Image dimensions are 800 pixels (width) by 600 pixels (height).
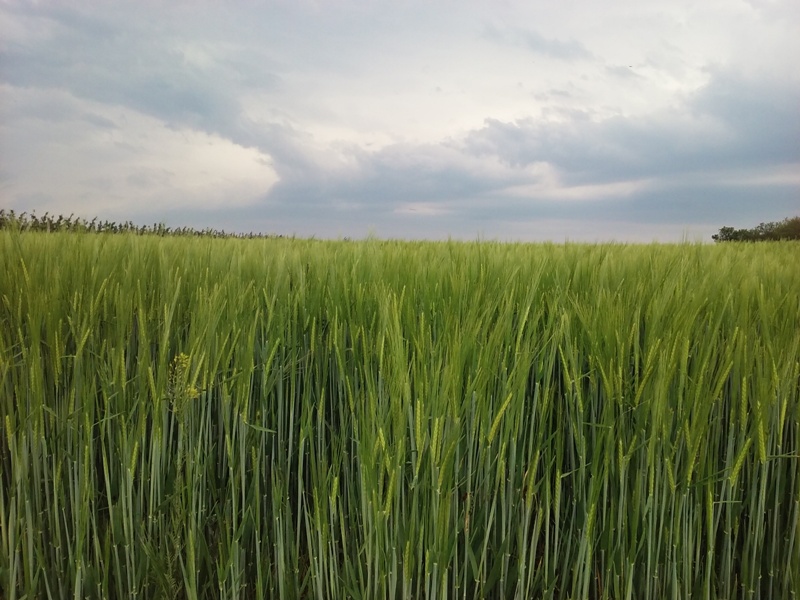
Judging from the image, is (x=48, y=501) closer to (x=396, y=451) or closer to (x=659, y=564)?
(x=396, y=451)

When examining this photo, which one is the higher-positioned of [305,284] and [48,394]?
[305,284]

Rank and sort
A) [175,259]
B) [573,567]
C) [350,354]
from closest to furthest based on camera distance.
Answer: [573,567]
[350,354]
[175,259]

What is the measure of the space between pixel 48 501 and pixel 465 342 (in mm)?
984

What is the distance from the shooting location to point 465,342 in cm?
111

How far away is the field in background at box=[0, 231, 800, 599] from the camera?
1110 millimetres

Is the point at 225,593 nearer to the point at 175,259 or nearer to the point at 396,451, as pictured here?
the point at 396,451

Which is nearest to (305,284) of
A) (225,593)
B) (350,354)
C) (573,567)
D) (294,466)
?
(350,354)

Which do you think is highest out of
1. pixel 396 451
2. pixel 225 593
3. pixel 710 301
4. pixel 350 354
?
pixel 710 301

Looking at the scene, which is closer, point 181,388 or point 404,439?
point 404,439

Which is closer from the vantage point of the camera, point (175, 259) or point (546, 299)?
point (546, 299)

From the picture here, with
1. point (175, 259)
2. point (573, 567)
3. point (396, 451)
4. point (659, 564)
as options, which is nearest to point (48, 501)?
point (175, 259)

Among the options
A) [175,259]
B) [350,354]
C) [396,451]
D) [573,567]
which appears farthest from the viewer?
[175,259]

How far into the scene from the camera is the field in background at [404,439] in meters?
1.11

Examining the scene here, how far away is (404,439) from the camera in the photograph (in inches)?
42.0
